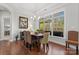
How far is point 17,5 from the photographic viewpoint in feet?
7.93

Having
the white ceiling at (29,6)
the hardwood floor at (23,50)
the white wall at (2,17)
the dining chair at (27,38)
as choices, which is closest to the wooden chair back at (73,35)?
the hardwood floor at (23,50)

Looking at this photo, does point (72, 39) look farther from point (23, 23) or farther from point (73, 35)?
point (23, 23)

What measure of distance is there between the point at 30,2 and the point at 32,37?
2.78ft

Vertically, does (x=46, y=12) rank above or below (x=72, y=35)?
above

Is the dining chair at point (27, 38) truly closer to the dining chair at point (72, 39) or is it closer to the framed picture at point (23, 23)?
the framed picture at point (23, 23)

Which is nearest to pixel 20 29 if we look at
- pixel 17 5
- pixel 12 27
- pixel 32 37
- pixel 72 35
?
pixel 12 27

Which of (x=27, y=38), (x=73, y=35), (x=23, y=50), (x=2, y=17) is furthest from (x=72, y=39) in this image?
(x=2, y=17)

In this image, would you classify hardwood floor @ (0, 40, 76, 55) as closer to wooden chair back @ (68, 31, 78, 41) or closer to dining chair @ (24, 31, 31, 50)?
dining chair @ (24, 31, 31, 50)

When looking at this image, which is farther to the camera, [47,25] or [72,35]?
[47,25]

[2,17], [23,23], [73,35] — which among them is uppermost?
[2,17]

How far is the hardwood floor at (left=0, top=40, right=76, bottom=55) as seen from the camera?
242 cm

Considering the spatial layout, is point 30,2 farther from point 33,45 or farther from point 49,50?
point 49,50

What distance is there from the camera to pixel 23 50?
8.13 feet
